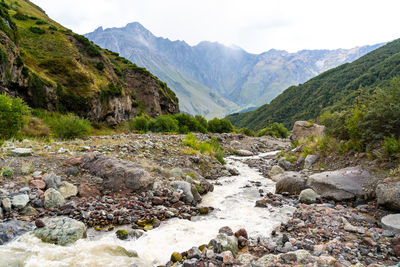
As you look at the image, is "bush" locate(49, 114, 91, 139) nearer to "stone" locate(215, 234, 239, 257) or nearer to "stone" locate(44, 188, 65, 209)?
"stone" locate(44, 188, 65, 209)

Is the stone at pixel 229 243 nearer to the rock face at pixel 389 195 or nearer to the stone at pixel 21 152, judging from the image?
the rock face at pixel 389 195

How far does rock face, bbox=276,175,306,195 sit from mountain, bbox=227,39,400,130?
9272cm

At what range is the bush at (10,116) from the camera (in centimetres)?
1138

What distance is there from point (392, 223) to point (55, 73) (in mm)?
33834

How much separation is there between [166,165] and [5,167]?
5.68 metres

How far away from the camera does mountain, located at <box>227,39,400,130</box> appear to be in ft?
313

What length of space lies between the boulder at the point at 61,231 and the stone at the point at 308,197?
6700 millimetres

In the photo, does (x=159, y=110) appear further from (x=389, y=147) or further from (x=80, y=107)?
(x=389, y=147)

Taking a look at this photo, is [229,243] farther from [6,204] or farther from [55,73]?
[55,73]

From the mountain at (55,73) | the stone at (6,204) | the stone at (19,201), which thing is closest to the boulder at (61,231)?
Result: the stone at (19,201)

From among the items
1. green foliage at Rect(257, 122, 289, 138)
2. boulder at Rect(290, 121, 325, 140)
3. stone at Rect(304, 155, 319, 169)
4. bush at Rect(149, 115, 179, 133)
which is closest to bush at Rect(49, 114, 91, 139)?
bush at Rect(149, 115, 179, 133)

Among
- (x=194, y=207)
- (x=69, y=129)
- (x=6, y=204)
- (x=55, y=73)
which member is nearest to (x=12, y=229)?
(x=6, y=204)

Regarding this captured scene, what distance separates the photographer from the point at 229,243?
4539 millimetres

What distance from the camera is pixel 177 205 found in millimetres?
6867
